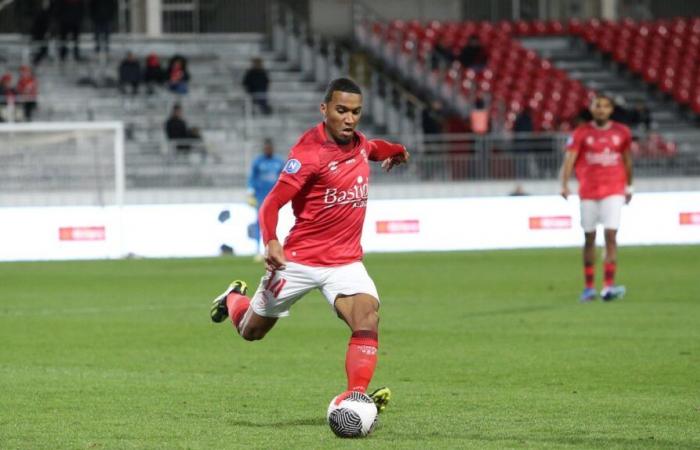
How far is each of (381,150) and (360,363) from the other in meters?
1.64

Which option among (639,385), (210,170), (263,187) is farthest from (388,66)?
(639,385)

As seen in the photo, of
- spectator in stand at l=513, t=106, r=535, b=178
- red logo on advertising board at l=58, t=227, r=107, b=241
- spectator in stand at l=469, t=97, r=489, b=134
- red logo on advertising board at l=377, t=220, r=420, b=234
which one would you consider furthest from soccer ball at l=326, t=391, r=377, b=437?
spectator in stand at l=469, t=97, r=489, b=134

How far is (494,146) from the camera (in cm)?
3142

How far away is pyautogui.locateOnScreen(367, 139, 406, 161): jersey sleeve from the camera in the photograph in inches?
379

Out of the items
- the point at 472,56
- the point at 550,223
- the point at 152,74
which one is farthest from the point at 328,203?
the point at 472,56

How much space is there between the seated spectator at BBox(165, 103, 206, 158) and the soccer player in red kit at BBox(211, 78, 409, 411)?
69.9 ft

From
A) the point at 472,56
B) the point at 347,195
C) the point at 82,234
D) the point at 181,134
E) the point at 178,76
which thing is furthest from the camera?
the point at 472,56

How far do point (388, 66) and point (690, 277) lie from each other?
60.7 feet

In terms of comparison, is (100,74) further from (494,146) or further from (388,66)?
(494,146)

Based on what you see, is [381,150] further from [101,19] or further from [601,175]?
Answer: [101,19]

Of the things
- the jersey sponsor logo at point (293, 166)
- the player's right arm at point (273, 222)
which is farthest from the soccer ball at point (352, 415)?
the jersey sponsor logo at point (293, 166)

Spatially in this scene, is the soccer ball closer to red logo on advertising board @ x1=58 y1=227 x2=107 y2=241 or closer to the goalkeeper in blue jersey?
the goalkeeper in blue jersey

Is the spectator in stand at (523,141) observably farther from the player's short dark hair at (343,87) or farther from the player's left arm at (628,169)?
the player's short dark hair at (343,87)

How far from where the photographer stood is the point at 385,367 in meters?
12.2
